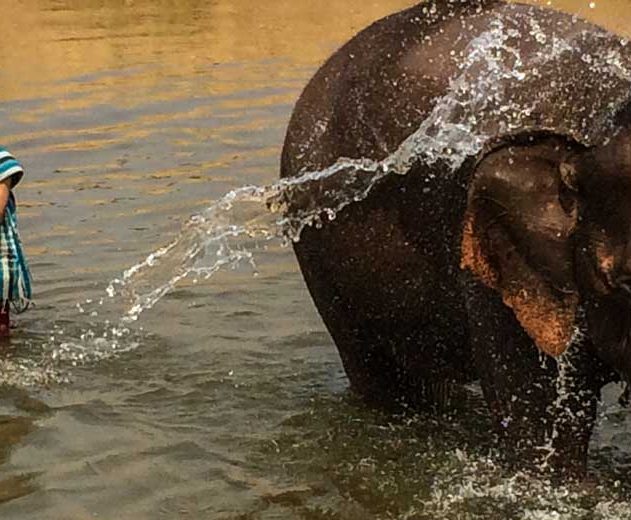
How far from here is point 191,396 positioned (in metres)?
5.54

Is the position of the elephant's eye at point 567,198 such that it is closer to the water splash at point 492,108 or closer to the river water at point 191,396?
the water splash at point 492,108

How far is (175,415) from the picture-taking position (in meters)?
5.34

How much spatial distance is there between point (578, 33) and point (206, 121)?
7.74m

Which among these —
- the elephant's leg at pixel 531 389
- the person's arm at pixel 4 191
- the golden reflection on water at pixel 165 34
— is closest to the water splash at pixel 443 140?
the elephant's leg at pixel 531 389

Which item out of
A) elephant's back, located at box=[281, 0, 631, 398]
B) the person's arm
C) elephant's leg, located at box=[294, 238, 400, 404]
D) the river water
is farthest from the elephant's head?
the person's arm

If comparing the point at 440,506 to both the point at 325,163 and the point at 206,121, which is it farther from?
the point at 206,121

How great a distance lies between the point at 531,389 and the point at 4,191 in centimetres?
296

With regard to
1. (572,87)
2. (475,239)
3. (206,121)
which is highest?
(572,87)

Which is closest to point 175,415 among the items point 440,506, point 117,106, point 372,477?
point 372,477

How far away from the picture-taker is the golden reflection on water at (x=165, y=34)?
1495 centimetres

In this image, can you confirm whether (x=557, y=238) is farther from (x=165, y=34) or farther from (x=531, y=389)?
(x=165, y=34)

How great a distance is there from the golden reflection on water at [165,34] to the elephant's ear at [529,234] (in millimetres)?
9325

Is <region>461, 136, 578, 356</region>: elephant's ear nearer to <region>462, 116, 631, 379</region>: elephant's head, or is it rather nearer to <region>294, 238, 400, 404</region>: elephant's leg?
<region>462, 116, 631, 379</region>: elephant's head

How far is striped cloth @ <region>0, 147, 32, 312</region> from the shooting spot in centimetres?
618
